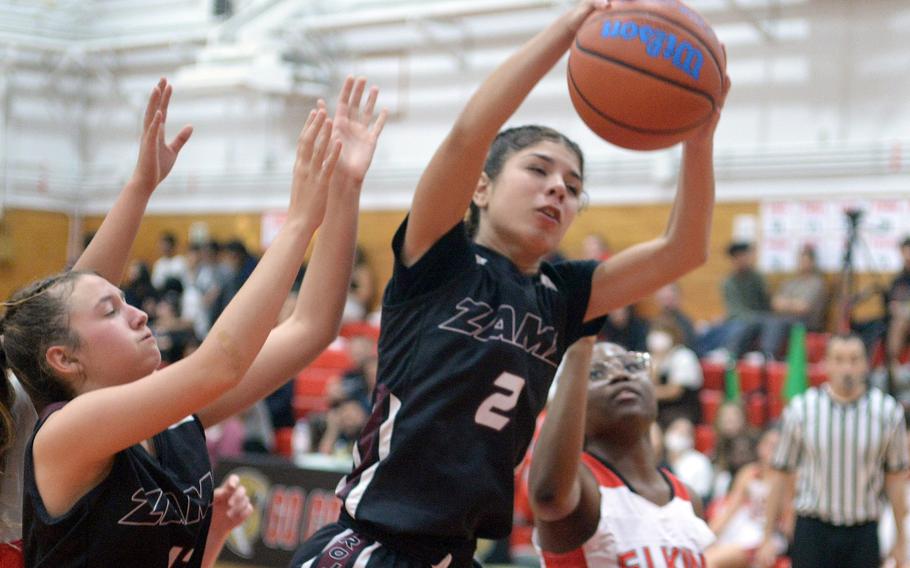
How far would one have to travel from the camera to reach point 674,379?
9.57 m

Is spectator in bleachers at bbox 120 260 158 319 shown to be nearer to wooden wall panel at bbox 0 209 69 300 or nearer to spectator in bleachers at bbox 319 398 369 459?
wooden wall panel at bbox 0 209 69 300

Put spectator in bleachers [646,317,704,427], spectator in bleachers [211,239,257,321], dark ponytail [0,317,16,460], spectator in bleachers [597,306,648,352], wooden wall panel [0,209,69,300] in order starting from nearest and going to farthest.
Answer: dark ponytail [0,317,16,460] → spectator in bleachers [646,317,704,427] → spectator in bleachers [597,306,648,352] → spectator in bleachers [211,239,257,321] → wooden wall panel [0,209,69,300]

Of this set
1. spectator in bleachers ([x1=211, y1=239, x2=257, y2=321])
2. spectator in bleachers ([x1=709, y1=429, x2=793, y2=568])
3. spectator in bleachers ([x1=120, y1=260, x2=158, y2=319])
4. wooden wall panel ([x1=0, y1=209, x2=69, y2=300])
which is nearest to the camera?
spectator in bleachers ([x1=709, y1=429, x2=793, y2=568])

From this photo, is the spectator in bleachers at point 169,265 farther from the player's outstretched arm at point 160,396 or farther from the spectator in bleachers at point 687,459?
the player's outstretched arm at point 160,396

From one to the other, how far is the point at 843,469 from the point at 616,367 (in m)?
3.61

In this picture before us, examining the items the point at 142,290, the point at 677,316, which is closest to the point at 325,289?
the point at 677,316

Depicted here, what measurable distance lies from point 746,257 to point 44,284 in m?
9.67

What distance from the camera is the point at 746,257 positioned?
37.3 ft

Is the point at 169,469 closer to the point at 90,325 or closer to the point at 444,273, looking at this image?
the point at 90,325

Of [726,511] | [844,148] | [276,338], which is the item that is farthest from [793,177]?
[276,338]

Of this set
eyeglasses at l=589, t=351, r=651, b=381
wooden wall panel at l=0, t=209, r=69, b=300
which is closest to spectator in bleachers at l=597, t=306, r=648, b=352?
eyeglasses at l=589, t=351, r=651, b=381

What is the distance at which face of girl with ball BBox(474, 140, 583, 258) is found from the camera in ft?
8.48

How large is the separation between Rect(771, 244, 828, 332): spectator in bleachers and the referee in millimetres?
4208

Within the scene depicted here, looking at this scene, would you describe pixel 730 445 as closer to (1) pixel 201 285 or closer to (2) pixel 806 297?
(2) pixel 806 297
